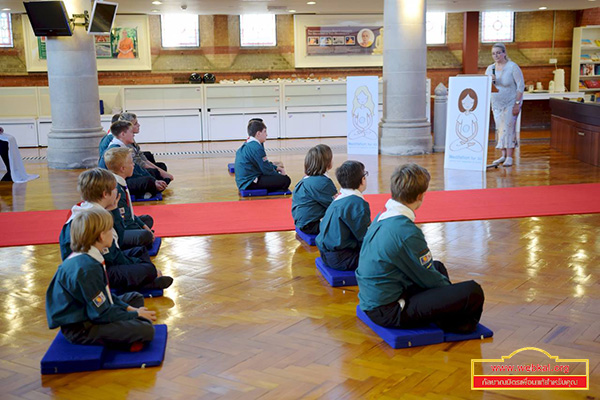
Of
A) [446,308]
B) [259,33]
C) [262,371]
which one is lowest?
[262,371]

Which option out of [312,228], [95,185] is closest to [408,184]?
[95,185]

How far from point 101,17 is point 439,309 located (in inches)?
321

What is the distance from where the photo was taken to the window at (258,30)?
1641 cm

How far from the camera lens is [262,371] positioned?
132 inches

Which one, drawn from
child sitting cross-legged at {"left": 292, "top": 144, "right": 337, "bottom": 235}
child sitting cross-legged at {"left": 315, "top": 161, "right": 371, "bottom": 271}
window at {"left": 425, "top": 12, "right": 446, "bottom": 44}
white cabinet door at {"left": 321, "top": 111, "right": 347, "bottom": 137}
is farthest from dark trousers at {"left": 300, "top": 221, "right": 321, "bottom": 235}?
window at {"left": 425, "top": 12, "right": 446, "bottom": 44}

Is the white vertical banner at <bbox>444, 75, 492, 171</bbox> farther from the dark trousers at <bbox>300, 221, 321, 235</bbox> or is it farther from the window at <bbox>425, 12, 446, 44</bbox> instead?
the window at <bbox>425, 12, 446, 44</bbox>

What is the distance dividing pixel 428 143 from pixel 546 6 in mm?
5975

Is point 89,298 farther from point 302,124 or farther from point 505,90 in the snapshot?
point 302,124

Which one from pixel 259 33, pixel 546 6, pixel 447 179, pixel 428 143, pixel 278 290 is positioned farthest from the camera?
pixel 259 33

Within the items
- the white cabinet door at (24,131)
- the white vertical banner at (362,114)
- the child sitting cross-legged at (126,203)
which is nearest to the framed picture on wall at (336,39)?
the white vertical banner at (362,114)

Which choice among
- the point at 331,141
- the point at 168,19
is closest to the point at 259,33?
the point at 168,19

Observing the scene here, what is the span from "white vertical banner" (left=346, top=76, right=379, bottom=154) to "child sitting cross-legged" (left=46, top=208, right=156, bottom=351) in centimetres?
844

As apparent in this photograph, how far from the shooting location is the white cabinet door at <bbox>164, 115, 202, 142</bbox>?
1498 cm

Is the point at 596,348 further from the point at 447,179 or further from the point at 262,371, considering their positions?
the point at 447,179
